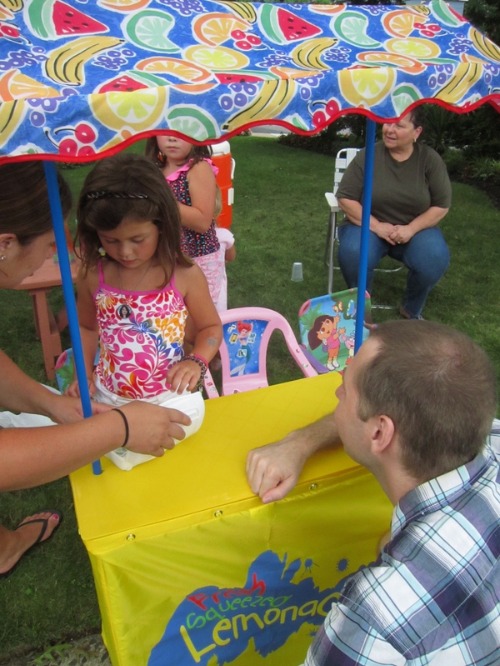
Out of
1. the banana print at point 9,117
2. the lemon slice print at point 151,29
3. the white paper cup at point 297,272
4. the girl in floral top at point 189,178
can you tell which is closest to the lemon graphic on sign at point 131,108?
the banana print at point 9,117

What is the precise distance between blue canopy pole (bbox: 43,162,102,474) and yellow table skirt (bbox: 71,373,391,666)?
21 cm

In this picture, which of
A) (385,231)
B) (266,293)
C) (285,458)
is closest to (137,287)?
(285,458)

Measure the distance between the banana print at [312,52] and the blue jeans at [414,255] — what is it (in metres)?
2.55

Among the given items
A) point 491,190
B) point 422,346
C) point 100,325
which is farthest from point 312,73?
point 491,190

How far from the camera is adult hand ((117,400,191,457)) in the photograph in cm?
145

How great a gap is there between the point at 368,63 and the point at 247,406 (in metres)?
1.08

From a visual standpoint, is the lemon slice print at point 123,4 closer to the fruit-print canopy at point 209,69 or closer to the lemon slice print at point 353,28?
the fruit-print canopy at point 209,69

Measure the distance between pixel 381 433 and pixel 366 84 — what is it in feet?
2.44

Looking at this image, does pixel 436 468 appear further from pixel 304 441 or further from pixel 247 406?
pixel 247 406

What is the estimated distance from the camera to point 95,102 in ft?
3.32

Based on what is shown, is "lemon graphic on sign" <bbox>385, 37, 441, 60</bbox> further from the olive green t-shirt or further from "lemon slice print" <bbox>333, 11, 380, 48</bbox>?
the olive green t-shirt

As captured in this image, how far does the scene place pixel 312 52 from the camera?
136 centimetres

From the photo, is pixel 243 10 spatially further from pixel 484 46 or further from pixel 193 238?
pixel 193 238

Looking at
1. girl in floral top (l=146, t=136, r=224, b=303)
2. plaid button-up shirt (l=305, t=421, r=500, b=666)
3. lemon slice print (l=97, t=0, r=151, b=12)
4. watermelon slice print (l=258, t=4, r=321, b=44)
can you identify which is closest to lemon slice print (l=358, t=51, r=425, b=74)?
watermelon slice print (l=258, t=4, r=321, b=44)
